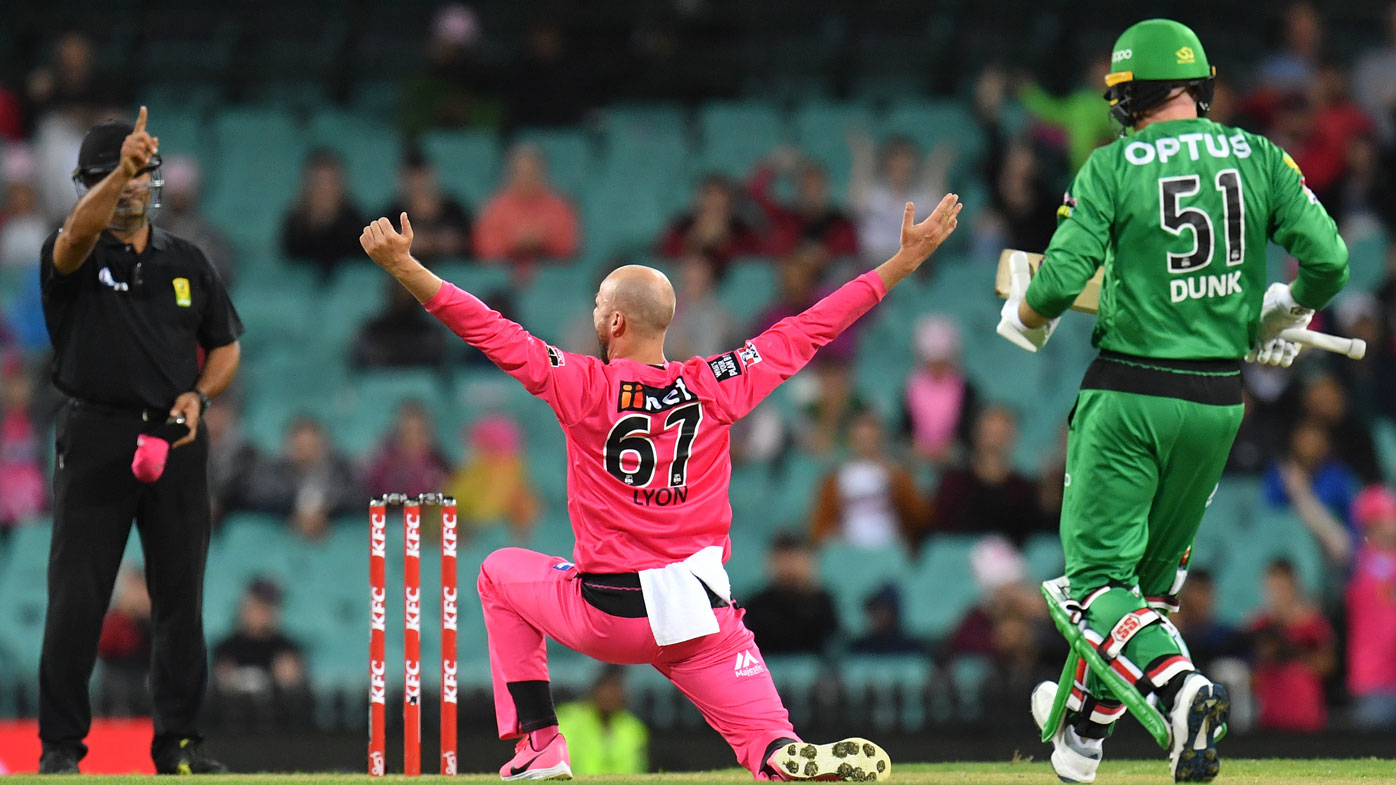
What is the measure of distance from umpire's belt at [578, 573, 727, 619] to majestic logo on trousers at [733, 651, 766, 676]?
174 millimetres

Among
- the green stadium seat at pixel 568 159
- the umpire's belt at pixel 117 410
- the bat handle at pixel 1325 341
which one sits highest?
the green stadium seat at pixel 568 159

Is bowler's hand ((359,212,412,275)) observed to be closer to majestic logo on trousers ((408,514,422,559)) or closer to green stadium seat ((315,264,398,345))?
majestic logo on trousers ((408,514,422,559))

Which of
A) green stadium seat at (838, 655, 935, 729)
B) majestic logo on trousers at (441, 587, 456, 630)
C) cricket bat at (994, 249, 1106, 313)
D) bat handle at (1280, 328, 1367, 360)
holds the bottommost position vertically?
green stadium seat at (838, 655, 935, 729)

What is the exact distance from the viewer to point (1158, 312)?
5.30 metres

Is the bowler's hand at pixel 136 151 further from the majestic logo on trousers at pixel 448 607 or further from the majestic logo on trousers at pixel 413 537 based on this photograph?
the majestic logo on trousers at pixel 448 607

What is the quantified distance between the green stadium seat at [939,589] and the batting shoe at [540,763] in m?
5.09

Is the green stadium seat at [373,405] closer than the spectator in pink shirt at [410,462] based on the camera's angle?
No

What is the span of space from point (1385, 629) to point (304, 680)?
598cm

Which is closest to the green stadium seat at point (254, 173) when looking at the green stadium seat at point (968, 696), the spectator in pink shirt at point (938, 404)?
the spectator in pink shirt at point (938, 404)

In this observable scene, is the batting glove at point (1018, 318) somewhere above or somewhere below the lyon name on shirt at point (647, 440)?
above

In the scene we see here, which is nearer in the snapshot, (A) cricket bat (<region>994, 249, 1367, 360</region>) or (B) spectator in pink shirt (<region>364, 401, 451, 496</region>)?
(A) cricket bat (<region>994, 249, 1367, 360</region>)

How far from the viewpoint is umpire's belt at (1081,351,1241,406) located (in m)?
5.29

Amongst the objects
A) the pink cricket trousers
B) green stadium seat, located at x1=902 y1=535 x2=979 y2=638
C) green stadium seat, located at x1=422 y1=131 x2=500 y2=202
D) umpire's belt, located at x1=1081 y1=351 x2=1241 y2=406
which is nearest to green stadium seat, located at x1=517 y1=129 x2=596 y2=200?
green stadium seat, located at x1=422 y1=131 x2=500 y2=202

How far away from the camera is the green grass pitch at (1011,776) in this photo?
5.33 m
